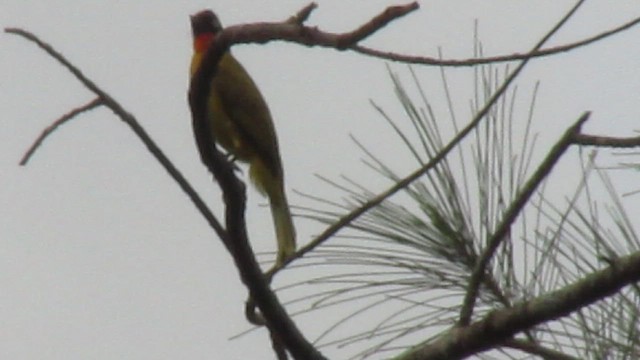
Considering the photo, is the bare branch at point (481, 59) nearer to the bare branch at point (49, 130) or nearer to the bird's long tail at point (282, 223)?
the bare branch at point (49, 130)

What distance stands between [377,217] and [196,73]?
51 centimetres

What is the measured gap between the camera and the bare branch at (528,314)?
1.52 meters

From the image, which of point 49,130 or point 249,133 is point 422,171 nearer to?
point 49,130

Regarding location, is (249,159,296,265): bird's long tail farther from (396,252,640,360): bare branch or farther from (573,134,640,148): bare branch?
(573,134,640,148): bare branch

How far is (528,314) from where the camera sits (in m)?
1.68

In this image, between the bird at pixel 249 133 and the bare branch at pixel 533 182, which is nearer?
the bare branch at pixel 533 182

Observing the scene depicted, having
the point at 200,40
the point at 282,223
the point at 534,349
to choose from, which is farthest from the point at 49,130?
the point at 200,40

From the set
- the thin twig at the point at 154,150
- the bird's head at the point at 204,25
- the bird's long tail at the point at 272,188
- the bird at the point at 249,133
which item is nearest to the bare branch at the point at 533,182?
the thin twig at the point at 154,150

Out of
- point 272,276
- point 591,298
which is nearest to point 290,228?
point 272,276

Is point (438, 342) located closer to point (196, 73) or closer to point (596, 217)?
point (596, 217)

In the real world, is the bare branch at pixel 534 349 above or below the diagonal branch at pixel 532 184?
below

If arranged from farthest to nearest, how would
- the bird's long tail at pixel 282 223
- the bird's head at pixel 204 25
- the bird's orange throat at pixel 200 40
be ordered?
the bird's head at pixel 204 25
the bird's orange throat at pixel 200 40
the bird's long tail at pixel 282 223

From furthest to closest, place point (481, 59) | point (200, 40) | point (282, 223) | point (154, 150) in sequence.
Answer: point (200, 40)
point (282, 223)
point (154, 150)
point (481, 59)

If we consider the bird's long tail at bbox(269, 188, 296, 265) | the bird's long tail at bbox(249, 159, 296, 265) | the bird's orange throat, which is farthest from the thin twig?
the bird's orange throat
